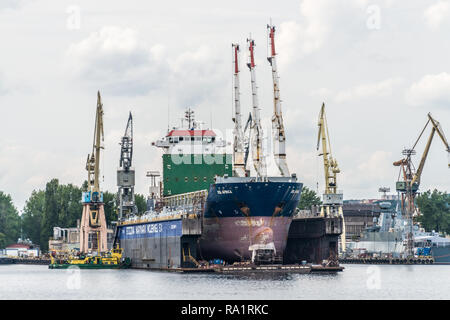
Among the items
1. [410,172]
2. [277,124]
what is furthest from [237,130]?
[410,172]

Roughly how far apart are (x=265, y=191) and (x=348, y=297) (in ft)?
90.1

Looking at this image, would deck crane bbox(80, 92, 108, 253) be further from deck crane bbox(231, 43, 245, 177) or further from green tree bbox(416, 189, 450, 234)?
green tree bbox(416, 189, 450, 234)

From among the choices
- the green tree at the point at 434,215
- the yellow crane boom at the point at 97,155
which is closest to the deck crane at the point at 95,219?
the yellow crane boom at the point at 97,155

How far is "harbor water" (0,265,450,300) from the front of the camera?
74062 millimetres

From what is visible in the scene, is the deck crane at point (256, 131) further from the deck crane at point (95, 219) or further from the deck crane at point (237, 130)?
the deck crane at point (95, 219)

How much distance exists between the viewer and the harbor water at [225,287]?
74.1 meters

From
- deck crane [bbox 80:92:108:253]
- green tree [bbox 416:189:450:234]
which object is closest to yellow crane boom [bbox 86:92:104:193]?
deck crane [bbox 80:92:108:253]

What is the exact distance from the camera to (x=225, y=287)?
80188 millimetres

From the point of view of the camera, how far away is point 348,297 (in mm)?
73438

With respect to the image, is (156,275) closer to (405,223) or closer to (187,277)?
(187,277)
